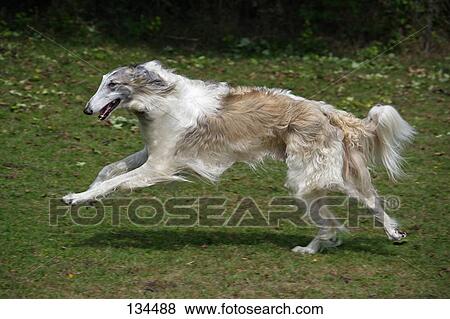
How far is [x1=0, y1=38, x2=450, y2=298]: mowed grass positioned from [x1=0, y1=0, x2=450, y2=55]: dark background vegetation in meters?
2.37

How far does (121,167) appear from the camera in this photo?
7.98m

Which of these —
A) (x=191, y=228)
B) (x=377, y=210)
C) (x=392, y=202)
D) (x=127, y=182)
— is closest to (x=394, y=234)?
(x=377, y=210)

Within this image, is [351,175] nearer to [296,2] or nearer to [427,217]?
[427,217]

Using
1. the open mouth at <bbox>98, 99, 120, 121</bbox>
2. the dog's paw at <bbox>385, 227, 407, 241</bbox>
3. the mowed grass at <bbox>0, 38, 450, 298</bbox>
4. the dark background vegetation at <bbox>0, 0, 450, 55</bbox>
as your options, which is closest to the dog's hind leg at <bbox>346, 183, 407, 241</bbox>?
the dog's paw at <bbox>385, 227, 407, 241</bbox>

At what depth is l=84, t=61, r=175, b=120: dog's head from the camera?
7598mm

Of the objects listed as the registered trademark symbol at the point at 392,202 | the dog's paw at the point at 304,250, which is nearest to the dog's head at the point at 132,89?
the dog's paw at the point at 304,250

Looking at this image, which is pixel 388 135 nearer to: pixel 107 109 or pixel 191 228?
pixel 191 228

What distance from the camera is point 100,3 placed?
59.4ft

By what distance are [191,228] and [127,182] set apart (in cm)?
116

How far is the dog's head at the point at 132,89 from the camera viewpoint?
299 inches

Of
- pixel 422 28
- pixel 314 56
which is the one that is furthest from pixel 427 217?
pixel 422 28

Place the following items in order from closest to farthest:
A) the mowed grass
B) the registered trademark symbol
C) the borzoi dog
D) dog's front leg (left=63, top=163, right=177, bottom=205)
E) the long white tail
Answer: the mowed grass < dog's front leg (left=63, top=163, right=177, bottom=205) < the borzoi dog < the long white tail < the registered trademark symbol

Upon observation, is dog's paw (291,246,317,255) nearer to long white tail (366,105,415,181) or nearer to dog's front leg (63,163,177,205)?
long white tail (366,105,415,181)

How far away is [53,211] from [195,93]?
6.94 feet
